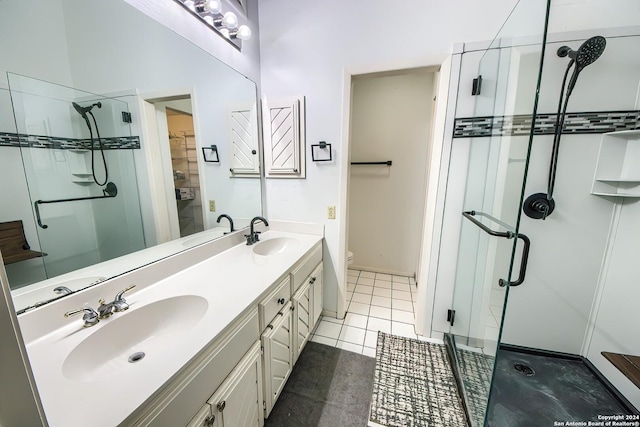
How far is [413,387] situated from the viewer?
1.53 m

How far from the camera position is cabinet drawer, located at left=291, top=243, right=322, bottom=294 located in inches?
59.1

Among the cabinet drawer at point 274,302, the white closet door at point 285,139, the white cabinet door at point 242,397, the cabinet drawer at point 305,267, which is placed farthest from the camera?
the white closet door at point 285,139

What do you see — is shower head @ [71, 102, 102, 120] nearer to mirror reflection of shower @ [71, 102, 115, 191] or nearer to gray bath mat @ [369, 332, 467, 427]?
mirror reflection of shower @ [71, 102, 115, 191]

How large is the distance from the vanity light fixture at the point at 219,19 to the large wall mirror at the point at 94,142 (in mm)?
185

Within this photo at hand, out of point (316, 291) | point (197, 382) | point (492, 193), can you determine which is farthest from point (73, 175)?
point (492, 193)

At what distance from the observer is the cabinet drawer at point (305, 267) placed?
1.50 metres

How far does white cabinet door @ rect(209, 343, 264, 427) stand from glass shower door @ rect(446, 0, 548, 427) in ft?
3.50

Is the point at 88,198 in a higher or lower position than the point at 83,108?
lower

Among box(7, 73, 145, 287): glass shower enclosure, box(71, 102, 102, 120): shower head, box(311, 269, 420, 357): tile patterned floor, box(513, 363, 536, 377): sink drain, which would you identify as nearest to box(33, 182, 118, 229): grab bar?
box(7, 73, 145, 287): glass shower enclosure

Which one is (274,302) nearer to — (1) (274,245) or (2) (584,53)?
(1) (274,245)

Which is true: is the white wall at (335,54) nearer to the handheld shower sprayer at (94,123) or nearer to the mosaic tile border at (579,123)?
the mosaic tile border at (579,123)

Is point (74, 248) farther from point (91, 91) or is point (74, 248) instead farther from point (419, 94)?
point (419, 94)

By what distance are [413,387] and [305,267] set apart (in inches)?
40.8

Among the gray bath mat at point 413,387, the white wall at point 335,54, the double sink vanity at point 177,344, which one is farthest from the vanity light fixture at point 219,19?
the gray bath mat at point 413,387
